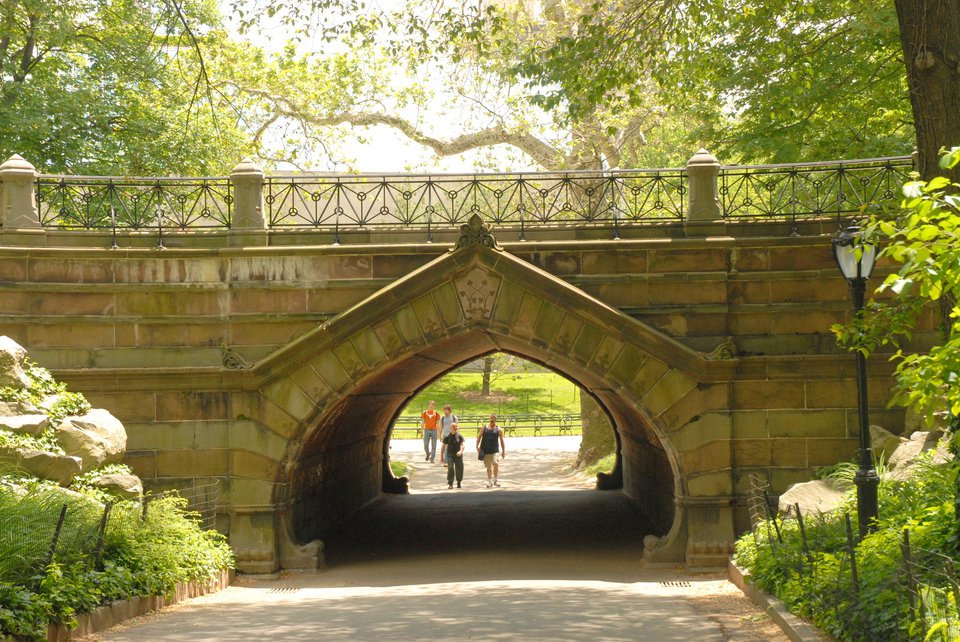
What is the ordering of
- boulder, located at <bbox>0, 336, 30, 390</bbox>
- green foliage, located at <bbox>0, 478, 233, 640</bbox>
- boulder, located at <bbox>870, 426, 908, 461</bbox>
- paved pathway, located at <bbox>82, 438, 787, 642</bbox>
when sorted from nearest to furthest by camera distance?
green foliage, located at <bbox>0, 478, 233, 640</bbox>, paved pathway, located at <bbox>82, 438, 787, 642</bbox>, boulder, located at <bbox>0, 336, 30, 390</bbox>, boulder, located at <bbox>870, 426, 908, 461</bbox>

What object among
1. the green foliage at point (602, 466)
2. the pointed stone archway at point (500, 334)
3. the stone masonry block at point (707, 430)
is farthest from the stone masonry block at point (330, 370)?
the green foliage at point (602, 466)

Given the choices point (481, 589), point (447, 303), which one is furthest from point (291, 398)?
point (481, 589)

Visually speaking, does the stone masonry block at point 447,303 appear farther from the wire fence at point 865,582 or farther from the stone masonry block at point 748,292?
the wire fence at point 865,582

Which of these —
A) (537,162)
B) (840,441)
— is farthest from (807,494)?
(537,162)

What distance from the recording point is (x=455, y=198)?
14.5m

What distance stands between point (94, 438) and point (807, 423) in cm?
840

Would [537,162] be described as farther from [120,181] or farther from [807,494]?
[807,494]

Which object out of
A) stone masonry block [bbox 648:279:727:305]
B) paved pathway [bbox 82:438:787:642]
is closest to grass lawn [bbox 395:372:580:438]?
paved pathway [bbox 82:438:787:642]

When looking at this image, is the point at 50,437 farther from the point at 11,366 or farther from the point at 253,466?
the point at 253,466

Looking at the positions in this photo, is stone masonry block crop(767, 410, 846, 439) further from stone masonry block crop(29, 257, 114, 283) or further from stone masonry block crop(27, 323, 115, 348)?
stone masonry block crop(29, 257, 114, 283)

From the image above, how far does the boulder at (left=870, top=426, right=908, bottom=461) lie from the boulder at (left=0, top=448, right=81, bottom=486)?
904cm

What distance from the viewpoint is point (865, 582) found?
25.4ft

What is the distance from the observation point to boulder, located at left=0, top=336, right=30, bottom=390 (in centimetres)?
1227

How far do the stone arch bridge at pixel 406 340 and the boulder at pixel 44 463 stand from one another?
2.01 m
